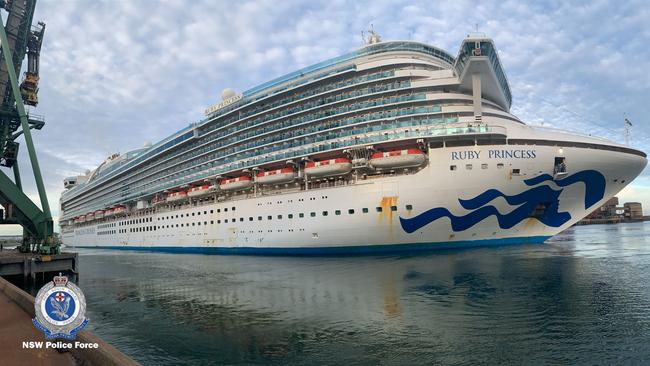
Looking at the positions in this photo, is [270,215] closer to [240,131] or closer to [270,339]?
[240,131]

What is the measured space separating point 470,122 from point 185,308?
2242cm

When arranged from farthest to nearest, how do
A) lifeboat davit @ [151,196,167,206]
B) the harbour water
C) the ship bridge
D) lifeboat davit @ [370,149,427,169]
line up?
lifeboat davit @ [151,196,167,206], the ship bridge, lifeboat davit @ [370,149,427,169], the harbour water

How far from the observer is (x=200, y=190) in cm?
3938

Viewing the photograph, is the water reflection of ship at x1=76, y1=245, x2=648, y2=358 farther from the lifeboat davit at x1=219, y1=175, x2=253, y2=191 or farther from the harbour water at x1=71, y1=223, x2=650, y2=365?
the lifeboat davit at x1=219, y1=175, x2=253, y2=191

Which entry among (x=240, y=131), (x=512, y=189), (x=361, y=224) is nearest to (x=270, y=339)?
(x=361, y=224)

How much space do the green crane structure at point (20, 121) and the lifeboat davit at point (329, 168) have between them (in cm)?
1823

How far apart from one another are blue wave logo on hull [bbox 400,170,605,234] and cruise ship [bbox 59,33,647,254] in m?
0.10

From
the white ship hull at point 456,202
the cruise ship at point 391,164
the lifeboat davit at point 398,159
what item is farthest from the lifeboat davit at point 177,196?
the lifeboat davit at point 398,159

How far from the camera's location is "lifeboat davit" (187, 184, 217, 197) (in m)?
38.1

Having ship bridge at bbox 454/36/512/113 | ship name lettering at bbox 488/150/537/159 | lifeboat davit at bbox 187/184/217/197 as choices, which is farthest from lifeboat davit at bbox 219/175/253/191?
ship name lettering at bbox 488/150/537/159

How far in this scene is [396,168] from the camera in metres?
27.9

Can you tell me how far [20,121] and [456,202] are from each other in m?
33.3

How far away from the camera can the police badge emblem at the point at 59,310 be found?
4.79 m

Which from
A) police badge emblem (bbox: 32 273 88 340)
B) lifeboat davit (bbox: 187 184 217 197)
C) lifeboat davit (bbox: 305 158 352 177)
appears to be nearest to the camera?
police badge emblem (bbox: 32 273 88 340)
